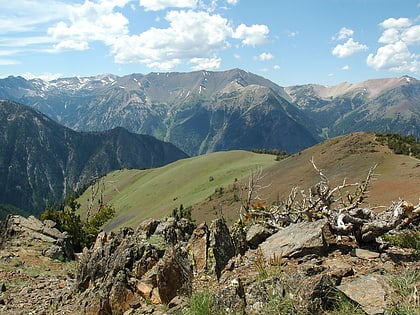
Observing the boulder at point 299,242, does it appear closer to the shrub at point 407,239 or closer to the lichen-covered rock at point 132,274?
the shrub at point 407,239

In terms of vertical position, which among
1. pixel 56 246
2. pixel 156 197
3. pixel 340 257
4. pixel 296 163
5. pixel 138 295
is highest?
pixel 340 257

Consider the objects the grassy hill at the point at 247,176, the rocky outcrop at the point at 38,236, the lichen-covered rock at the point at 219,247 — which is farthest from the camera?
the grassy hill at the point at 247,176

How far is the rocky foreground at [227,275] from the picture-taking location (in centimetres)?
658

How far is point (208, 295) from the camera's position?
710 cm

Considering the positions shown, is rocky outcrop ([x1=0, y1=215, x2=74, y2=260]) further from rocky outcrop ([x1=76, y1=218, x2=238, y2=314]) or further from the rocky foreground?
rocky outcrop ([x1=76, y1=218, x2=238, y2=314])

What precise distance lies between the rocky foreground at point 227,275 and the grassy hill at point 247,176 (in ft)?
104

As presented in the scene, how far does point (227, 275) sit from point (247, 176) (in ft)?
400

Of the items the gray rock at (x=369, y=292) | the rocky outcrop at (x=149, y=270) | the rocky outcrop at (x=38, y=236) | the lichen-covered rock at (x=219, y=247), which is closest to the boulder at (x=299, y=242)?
the lichen-covered rock at (x=219, y=247)

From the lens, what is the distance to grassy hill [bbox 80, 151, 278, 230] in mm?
127250

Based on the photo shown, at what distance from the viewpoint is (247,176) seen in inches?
5128

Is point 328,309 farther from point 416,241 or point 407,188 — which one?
point 407,188

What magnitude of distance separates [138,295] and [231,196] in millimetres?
99870

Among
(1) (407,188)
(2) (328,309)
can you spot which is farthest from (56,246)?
(1) (407,188)

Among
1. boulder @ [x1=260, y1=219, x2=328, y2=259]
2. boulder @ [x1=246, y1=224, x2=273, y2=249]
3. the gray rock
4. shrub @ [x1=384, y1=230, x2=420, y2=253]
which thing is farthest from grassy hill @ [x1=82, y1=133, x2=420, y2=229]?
the gray rock
